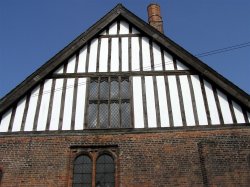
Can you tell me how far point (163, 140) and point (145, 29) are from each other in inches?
179

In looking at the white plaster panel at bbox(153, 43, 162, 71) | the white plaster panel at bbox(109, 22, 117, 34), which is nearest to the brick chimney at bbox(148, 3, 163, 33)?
the white plaster panel at bbox(109, 22, 117, 34)

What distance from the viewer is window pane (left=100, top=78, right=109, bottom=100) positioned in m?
11.9

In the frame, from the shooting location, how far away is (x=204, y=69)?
11.8 m

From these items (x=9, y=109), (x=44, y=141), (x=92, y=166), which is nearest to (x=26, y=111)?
(x=9, y=109)

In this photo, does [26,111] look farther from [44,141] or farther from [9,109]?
[44,141]

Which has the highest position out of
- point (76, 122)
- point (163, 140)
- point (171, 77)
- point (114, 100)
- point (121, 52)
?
point (121, 52)

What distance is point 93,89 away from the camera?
12047mm

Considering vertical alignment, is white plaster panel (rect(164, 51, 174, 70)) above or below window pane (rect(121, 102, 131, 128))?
above

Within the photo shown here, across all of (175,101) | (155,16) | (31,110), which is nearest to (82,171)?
(31,110)

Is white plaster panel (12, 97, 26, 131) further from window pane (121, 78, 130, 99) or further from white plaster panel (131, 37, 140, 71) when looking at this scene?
white plaster panel (131, 37, 140, 71)

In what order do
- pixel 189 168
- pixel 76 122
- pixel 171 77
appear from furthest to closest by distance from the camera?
pixel 171 77
pixel 76 122
pixel 189 168

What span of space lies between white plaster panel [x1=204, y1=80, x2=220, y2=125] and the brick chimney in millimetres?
5337

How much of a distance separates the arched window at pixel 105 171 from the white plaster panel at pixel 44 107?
7.42 feet

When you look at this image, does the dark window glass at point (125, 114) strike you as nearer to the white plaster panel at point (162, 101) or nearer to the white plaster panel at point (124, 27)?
the white plaster panel at point (162, 101)
